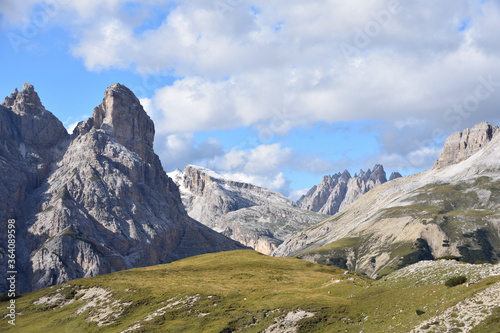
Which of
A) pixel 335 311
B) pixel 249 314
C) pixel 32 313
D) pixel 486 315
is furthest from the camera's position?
pixel 32 313

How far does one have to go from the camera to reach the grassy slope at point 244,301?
71750 mm

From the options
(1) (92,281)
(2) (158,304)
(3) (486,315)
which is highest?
(1) (92,281)

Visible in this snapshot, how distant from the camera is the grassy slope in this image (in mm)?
71750

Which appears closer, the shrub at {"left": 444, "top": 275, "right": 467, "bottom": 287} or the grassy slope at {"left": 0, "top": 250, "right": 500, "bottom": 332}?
the grassy slope at {"left": 0, "top": 250, "right": 500, "bottom": 332}

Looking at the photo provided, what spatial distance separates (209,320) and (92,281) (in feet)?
154

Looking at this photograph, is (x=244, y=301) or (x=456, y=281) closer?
(x=456, y=281)

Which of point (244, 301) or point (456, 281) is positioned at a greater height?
point (244, 301)

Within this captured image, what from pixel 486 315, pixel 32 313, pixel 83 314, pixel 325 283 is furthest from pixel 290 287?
pixel 32 313

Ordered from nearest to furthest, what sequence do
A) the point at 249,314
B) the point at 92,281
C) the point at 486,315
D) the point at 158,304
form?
1. the point at 486,315
2. the point at 249,314
3. the point at 158,304
4. the point at 92,281

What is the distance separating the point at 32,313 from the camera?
112125 millimetres

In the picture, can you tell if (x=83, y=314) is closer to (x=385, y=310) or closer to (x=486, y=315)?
A: (x=385, y=310)

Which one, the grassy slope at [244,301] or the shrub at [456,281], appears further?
the shrub at [456,281]

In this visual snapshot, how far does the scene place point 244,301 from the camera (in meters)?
92.6

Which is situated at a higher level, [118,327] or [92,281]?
[92,281]
